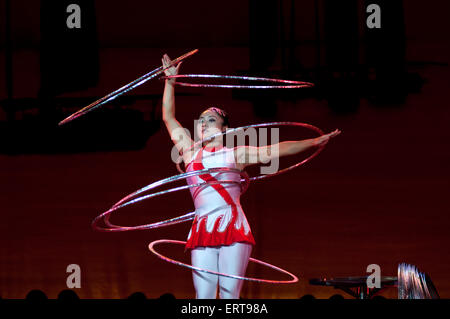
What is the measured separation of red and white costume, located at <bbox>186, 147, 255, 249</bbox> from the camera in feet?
12.2

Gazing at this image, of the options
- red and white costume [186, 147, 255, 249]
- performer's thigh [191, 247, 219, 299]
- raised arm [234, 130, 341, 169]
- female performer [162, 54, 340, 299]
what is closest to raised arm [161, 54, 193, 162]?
female performer [162, 54, 340, 299]

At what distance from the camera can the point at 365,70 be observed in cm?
701

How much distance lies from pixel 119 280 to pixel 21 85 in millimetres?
2365

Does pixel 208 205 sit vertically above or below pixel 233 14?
below

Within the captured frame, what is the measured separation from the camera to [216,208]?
150 inches

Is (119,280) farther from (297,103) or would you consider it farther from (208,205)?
(208,205)

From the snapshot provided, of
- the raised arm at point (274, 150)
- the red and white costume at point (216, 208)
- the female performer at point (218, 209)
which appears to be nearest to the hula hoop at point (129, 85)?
the female performer at point (218, 209)

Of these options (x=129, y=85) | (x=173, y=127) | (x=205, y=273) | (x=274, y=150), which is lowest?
(x=205, y=273)

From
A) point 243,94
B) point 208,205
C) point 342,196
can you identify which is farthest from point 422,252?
point 208,205

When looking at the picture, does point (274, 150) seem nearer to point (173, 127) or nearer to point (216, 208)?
point (216, 208)

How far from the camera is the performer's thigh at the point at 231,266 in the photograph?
3.70 metres

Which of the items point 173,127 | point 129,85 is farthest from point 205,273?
point 129,85

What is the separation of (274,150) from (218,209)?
0.44 meters
